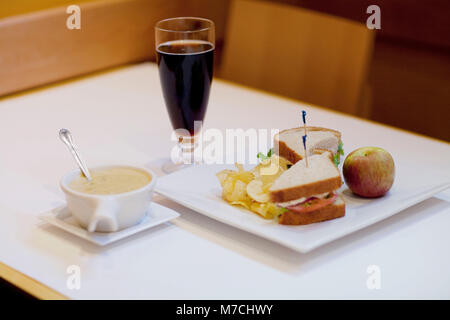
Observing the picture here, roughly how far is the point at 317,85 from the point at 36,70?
2.94ft

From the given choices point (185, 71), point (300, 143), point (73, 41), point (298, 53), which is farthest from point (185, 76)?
point (73, 41)

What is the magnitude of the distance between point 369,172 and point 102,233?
0.43m

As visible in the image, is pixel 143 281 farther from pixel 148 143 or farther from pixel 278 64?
pixel 278 64

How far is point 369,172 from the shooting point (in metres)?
1.01

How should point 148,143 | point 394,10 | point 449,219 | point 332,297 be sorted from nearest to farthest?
point 332,297
point 449,219
point 148,143
point 394,10

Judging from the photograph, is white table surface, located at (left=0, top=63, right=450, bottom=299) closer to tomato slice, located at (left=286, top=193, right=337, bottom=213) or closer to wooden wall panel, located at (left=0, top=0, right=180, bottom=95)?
tomato slice, located at (left=286, top=193, right=337, bottom=213)

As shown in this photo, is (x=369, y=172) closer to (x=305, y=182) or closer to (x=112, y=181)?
(x=305, y=182)

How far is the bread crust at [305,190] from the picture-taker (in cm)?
94

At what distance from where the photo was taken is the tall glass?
1198 mm

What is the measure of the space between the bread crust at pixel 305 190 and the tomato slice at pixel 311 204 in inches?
0.5

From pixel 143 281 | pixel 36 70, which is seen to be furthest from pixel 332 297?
pixel 36 70
